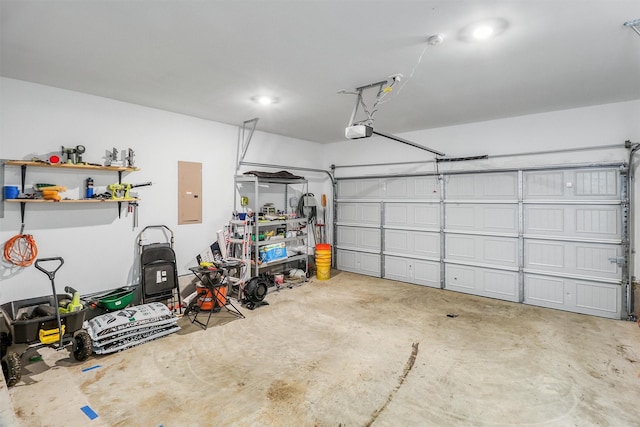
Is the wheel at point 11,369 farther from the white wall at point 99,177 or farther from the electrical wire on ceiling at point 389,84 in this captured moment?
the electrical wire on ceiling at point 389,84

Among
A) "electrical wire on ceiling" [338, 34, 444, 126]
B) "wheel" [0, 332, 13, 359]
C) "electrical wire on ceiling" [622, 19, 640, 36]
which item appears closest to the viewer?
"electrical wire on ceiling" [622, 19, 640, 36]

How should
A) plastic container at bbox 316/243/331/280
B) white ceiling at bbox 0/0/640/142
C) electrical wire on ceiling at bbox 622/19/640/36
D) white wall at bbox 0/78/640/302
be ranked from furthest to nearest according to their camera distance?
plastic container at bbox 316/243/331/280 → white wall at bbox 0/78/640/302 → electrical wire on ceiling at bbox 622/19/640/36 → white ceiling at bbox 0/0/640/142

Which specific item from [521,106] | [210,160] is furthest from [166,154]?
[521,106]

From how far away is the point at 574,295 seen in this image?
449 cm

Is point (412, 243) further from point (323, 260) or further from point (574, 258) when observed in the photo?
point (574, 258)

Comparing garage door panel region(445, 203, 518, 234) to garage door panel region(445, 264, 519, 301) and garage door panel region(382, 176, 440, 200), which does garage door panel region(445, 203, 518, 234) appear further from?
garage door panel region(445, 264, 519, 301)

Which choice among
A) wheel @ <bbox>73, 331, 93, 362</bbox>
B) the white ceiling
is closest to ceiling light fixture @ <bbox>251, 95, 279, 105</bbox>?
the white ceiling

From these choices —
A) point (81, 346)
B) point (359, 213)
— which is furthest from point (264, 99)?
point (359, 213)

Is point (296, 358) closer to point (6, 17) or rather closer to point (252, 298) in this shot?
point (252, 298)

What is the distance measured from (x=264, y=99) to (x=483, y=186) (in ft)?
12.4

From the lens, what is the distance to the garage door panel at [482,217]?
4972 mm

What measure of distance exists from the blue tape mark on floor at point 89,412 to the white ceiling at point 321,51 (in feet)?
9.43

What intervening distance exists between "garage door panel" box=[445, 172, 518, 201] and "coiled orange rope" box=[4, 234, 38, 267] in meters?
5.90

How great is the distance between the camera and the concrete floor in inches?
90.7
